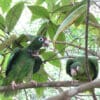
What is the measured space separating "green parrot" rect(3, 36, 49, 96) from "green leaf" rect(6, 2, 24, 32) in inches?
5.9

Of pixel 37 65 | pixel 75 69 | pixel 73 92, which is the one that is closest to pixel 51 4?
pixel 37 65

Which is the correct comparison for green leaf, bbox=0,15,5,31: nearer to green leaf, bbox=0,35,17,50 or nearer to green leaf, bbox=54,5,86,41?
green leaf, bbox=0,35,17,50

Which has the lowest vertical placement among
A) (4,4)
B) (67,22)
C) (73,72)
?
(73,72)

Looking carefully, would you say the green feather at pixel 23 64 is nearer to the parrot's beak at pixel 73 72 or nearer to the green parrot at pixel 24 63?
the green parrot at pixel 24 63

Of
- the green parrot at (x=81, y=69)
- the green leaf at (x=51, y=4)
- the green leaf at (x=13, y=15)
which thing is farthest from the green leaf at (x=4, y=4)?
the green parrot at (x=81, y=69)

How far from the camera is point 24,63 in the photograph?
1050mm

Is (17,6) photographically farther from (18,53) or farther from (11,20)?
(18,53)

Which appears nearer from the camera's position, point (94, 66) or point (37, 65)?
point (37, 65)

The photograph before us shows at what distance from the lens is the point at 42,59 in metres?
0.98

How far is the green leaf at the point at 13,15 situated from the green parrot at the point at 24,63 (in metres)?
0.15

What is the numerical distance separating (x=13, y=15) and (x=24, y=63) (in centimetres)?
29

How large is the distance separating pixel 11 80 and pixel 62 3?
1.04ft

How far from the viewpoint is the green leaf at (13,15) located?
31.6 inches

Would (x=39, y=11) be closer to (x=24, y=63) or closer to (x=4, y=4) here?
(x=4, y=4)
